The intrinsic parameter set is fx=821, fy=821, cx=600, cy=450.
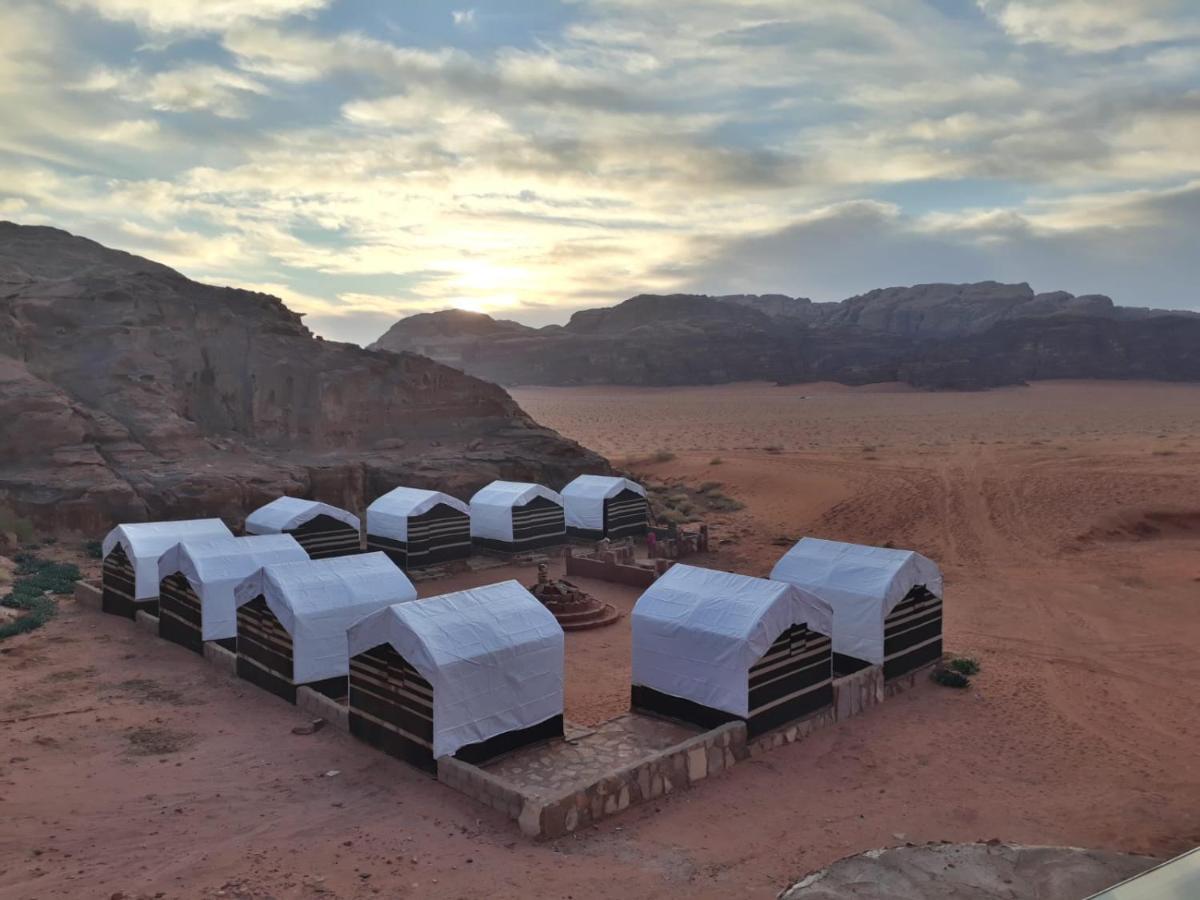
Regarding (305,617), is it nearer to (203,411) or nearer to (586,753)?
(586,753)

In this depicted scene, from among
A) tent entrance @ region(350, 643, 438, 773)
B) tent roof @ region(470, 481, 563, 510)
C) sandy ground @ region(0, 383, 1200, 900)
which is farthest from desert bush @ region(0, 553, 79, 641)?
tent roof @ region(470, 481, 563, 510)

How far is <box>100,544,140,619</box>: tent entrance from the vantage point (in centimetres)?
1705

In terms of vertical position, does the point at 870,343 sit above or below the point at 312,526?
above

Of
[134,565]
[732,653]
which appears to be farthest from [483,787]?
[134,565]

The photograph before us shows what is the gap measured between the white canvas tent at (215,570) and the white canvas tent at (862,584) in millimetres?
9528

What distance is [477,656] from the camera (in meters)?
10.4

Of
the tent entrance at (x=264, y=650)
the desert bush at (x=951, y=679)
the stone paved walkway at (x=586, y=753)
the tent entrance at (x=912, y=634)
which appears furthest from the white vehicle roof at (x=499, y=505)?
the desert bush at (x=951, y=679)

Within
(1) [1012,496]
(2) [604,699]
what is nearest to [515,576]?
(2) [604,699]

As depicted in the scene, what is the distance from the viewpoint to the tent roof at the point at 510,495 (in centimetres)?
2484

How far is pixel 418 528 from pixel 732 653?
45.2 ft

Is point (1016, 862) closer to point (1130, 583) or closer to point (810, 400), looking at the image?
point (1130, 583)

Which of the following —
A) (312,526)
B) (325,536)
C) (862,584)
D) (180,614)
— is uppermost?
(862,584)

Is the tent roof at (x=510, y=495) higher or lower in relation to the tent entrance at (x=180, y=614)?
higher

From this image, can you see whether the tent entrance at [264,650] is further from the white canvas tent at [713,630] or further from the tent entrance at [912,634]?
the tent entrance at [912,634]
